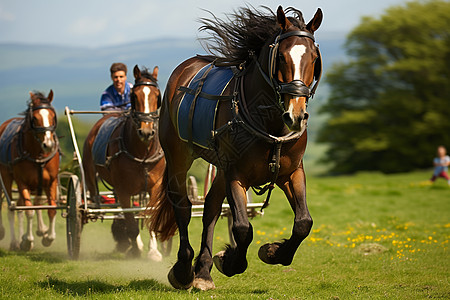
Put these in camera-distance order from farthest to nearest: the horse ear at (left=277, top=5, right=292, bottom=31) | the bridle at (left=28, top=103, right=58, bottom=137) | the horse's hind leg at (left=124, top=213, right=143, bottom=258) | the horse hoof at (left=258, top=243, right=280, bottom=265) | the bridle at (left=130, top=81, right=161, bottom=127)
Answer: the bridle at (left=28, top=103, right=58, bottom=137)
the horse's hind leg at (left=124, top=213, right=143, bottom=258)
the bridle at (left=130, top=81, right=161, bottom=127)
the horse hoof at (left=258, top=243, right=280, bottom=265)
the horse ear at (left=277, top=5, right=292, bottom=31)

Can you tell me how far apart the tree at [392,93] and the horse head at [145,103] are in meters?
30.0

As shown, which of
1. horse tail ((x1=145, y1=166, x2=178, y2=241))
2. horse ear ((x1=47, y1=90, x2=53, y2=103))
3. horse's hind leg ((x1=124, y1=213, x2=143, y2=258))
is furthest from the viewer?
horse ear ((x1=47, y1=90, x2=53, y2=103))

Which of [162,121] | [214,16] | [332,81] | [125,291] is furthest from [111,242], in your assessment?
[332,81]

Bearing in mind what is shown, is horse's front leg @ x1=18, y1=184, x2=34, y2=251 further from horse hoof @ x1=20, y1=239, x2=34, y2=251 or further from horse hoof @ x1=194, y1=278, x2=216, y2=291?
horse hoof @ x1=194, y1=278, x2=216, y2=291

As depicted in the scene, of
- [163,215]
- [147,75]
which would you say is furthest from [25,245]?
[163,215]

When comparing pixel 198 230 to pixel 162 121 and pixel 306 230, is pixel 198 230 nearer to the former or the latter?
A: pixel 162 121

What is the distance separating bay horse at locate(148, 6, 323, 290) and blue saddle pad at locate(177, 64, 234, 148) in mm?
49

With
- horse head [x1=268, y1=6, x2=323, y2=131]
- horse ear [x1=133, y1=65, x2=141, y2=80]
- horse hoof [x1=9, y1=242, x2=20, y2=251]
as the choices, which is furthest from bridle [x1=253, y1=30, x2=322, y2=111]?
horse hoof [x1=9, y1=242, x2=20, y2=251]

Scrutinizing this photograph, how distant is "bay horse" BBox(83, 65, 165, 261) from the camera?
785 centimetres

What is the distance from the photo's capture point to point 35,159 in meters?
9.39

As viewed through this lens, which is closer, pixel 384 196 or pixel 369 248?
pixel 369 248

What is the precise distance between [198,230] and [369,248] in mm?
3724

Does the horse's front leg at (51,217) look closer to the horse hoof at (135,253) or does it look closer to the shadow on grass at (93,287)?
the horse hoof at (135,253)

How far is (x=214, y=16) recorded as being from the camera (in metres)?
5.66
